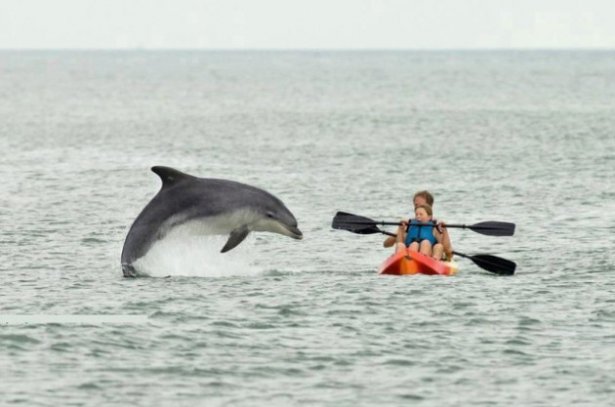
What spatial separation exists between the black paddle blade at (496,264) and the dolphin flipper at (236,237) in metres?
3.70

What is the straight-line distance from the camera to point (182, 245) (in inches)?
1057

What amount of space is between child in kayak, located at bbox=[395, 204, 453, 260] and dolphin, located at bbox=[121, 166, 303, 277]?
5.84 ft

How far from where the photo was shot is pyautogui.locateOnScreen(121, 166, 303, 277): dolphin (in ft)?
84.8

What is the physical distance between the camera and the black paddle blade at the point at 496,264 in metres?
27.2

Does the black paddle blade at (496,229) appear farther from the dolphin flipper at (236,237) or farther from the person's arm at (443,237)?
the dolphin flipper at (236,237)

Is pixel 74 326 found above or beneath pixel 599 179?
beneath

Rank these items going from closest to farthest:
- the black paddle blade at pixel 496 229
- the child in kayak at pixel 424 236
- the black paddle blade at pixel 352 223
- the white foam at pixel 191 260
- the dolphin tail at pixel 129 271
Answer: the white foam at pixel 191 260 → the dolphin tail at pixel 129 271 → the child in kayak at pixel 424 236 → the black paddle blade at pixel 496 229 → the black paddle blade at pixel 352 223

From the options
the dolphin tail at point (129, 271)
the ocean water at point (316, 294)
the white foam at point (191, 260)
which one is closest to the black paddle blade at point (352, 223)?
the ocean water at point (316, 294)

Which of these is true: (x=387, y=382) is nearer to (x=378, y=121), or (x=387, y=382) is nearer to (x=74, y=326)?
(x=74, y=326)

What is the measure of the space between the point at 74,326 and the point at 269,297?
3.43m

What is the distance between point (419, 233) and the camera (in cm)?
2712

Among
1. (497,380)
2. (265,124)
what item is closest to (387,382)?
(497,380)

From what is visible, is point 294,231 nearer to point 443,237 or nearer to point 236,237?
point 236,237

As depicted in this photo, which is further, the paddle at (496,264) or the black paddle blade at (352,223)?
the black paddle blade at (352,223)
